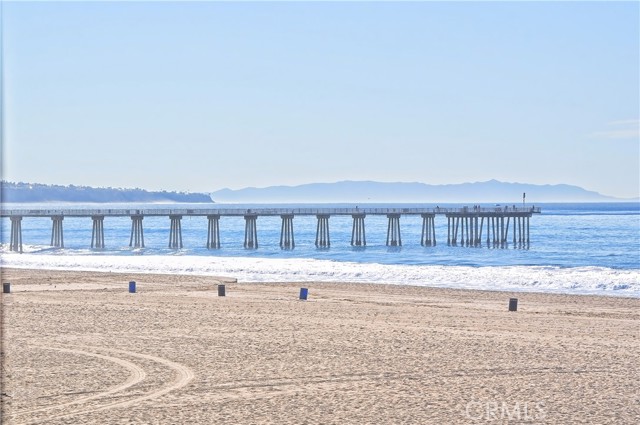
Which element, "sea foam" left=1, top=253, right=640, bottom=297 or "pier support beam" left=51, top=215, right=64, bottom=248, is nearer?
"sea foam" left=1, top=253, right=640, bottom=297

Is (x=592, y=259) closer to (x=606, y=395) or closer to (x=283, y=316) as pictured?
(x=283, y=316)

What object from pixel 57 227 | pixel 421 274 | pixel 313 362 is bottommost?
pixel 421 274

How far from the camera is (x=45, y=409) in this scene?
10656 millimetres

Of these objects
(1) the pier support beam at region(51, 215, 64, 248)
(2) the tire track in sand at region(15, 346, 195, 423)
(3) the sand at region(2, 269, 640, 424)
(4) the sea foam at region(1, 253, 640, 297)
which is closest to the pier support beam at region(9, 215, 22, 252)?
(1) the pier support beam at region(51, 215, 64, 248)

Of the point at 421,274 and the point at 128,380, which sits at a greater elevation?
the point at 128,380

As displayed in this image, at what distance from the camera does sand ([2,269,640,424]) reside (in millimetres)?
10766

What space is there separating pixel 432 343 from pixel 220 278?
62.8 feet

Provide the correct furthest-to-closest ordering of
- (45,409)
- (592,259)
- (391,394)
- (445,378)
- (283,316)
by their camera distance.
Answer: (592,259), (283,316), (445,378), (391,394), (45,409)

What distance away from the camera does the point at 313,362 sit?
1390 cm

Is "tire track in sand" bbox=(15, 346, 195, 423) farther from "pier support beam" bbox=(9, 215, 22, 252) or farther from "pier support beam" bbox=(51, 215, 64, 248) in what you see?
"pier support beam" bbox=(51, 215, 64, 248)

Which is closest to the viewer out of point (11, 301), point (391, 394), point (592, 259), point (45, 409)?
point (45, 409)

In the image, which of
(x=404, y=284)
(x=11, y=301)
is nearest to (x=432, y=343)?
(x=11, y=301)

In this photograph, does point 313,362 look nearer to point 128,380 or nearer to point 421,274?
point 128,380

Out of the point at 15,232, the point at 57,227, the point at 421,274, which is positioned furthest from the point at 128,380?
the point at 57,227
